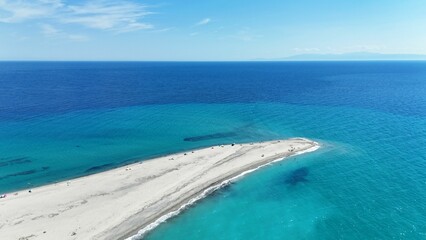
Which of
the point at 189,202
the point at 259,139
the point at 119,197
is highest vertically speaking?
the point at 259,139

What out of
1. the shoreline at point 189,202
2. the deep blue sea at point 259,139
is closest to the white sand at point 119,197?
the shoreline at point 189,202

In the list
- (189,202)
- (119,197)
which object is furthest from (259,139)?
(119,197)

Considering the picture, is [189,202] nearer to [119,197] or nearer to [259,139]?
[119,197]

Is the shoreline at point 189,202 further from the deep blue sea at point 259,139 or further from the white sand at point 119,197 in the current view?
the deep blue sea at point 259,139

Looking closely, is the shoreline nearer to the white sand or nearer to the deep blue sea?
the white sand

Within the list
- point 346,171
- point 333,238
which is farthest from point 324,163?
point 333,238
